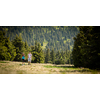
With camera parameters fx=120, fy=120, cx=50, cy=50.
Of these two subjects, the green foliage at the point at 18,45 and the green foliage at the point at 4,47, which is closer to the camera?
the green foliage at the point at 4,47

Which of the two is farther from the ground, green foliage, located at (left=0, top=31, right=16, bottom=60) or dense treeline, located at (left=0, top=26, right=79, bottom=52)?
dense treeline, located at (left=0, top=26, right=79, bottom=52)

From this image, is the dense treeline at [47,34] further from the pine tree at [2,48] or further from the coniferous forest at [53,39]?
the pine tree at [2,48]

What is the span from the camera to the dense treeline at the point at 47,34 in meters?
13.1

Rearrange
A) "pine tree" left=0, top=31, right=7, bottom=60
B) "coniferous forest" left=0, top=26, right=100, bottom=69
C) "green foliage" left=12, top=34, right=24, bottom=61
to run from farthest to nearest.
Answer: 1. "green foliage" left=12, top=34, right=24, bottom=61
2. "pine tree" left=0, top=31, right=7, bottom=60
3. "coniferous forest" left=0, top=26, right=100, bottom=69

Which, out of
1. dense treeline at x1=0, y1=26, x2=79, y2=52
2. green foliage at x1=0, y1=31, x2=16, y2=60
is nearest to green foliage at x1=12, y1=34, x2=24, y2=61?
dense treeline at x1=0, y1=26, x2=79, y2=52

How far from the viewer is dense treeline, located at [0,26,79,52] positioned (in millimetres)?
13070

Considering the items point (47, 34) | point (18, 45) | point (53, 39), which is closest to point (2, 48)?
point (18, 45)

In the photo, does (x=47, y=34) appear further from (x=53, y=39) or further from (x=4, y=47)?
(x=4, y=47)

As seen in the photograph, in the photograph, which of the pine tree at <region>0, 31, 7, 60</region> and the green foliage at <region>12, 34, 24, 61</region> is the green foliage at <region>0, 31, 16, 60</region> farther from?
the green foliage at <region>12, 34, 24, 61</region>

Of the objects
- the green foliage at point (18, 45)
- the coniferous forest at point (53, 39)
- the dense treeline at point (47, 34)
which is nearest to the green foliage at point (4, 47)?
the coniferous forest at point (53, 39)

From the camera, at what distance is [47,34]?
14.3m

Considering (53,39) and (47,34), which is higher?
(47,34)

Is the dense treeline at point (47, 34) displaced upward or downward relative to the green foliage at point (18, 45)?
upward
